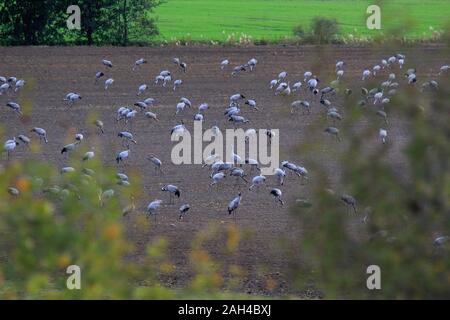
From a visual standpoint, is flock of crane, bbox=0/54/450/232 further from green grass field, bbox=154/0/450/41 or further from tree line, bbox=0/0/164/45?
green grass field, bbox=154/0/450/41

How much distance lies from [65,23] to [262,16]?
17.8m

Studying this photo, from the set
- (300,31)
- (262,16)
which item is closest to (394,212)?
(300,31)

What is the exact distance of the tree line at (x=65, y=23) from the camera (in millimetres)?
41094

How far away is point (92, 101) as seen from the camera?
27.3 m

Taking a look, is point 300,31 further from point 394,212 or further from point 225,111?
point 394,212

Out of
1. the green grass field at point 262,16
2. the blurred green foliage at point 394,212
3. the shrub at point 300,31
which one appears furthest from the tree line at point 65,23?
the blurred green foliage at point 394,212

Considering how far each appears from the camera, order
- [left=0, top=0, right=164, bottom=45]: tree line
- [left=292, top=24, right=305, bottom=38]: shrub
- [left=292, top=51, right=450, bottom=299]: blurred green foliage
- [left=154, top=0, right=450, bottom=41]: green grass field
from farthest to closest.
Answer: [left=154, top=0, right=450, bottom=41]: green grass field → [left=0, top=0, right=164, bottom=45]: tree line → [left=292, top=24, right=305, bottom=38]: shrub → [left=292, top=51, right=450, bottom=299]: blurred green foliage

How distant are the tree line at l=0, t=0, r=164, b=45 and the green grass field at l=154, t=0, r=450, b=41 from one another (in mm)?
1390

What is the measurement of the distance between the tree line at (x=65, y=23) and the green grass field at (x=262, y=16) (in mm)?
1390

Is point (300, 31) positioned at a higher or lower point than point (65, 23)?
higher

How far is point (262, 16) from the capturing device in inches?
2253

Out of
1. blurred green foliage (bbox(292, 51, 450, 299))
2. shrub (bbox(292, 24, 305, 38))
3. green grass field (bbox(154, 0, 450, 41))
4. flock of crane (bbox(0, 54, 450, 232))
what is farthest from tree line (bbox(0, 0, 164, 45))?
blurred green foliage (bbox(292, 51, 450, 299))

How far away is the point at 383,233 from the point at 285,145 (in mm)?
15473

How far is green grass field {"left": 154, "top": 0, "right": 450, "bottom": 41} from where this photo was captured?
46719 millimetres
